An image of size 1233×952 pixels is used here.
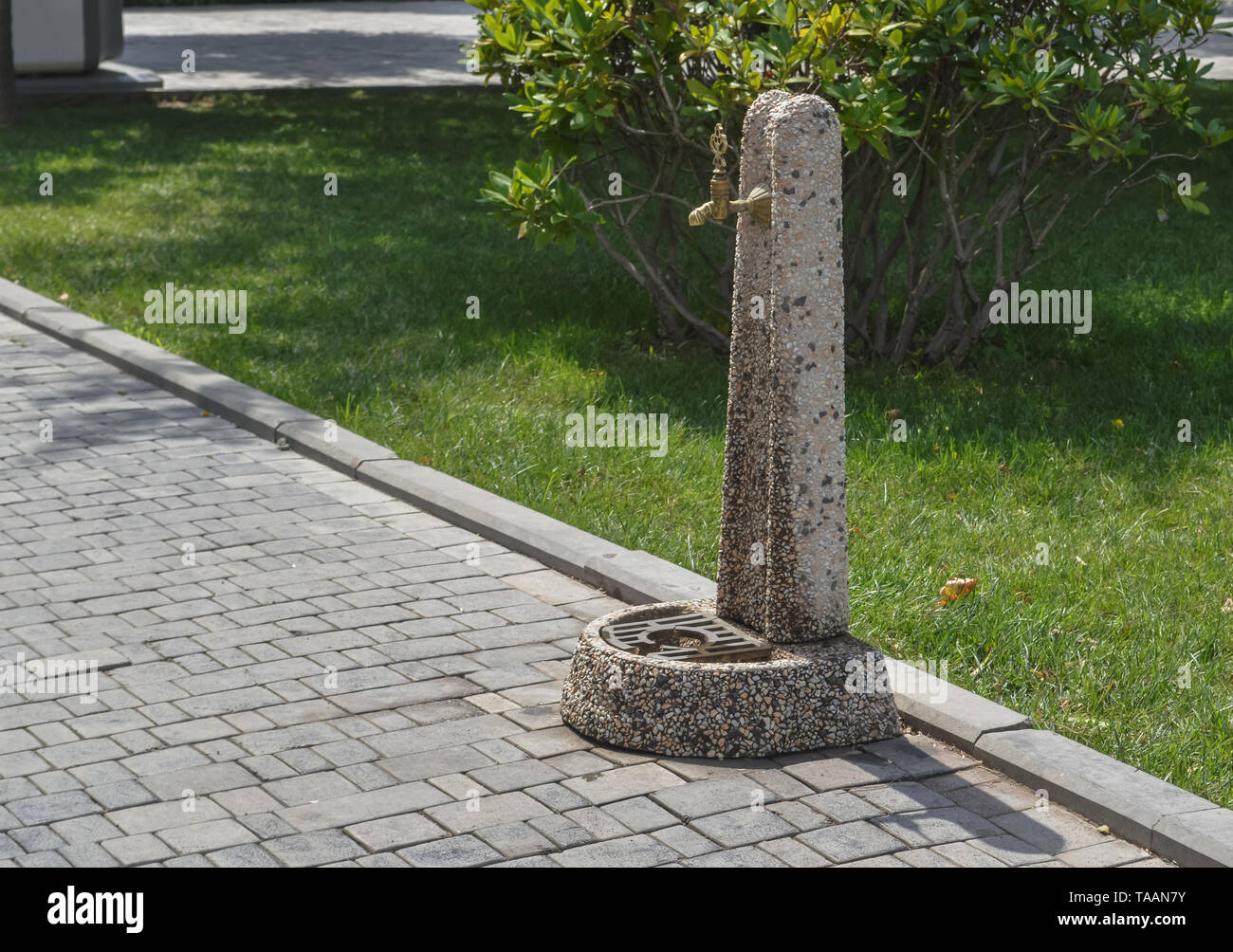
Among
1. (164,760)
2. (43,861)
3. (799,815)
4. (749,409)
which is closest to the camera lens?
(43,861)

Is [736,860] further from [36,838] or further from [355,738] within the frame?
[36,838]

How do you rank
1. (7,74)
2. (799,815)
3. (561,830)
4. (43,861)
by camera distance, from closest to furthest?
(43,861)
(561,830)
(799,815)
(7,74)

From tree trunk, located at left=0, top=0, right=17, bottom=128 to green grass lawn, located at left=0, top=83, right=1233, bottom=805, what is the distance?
278cm

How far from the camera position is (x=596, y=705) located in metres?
5.25

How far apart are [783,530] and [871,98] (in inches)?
153

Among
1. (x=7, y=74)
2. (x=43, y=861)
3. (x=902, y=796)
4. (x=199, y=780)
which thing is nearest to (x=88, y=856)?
(x=43, y=861)

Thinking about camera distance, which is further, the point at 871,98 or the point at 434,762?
the point at 871,98

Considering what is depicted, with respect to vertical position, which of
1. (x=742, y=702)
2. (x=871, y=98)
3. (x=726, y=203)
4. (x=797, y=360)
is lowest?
(x=742, y=702)

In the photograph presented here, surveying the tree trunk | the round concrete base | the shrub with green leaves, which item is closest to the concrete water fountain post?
the round concrete base

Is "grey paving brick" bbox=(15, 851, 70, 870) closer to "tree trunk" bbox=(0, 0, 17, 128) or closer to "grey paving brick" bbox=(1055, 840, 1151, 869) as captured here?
"grey paving brick" bbox=(1055, 840, 1151, 869)

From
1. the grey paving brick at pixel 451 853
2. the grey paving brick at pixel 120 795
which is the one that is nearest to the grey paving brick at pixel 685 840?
the grey paving brick at pixel 451 853

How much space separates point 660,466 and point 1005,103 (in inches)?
119

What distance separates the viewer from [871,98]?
27.4ft
